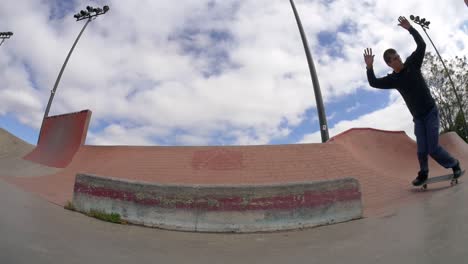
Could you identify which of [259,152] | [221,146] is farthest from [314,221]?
[221,146]

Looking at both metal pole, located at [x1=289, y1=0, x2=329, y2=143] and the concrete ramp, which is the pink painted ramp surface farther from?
metal pole, located at [x1=289, y1=0, x2=329, y2=143]

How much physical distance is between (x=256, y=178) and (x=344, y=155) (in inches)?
110

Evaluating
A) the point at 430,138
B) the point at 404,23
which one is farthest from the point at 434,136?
the point at 404,23

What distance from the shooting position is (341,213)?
13.2ft

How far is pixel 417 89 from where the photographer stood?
12.8 feet

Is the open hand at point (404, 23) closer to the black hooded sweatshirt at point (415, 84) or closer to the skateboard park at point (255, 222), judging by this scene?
the black hooded sweatshirt at point (415, 84)

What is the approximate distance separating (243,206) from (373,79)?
101 inches

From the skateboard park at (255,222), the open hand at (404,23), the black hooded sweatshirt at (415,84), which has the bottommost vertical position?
the skateboard park at (255,222)

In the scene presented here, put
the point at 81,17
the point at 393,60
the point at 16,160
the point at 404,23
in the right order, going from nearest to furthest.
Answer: the point at 404,23
the point at 393,60
the point at 16,160
the point at 81,17

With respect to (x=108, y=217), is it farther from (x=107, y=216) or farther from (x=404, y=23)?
(x=404, y=23)

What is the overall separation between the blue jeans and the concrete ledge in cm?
109

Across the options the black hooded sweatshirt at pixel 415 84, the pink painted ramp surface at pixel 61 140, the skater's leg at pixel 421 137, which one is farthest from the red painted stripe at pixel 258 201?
the pink painted ramp surface at pixel 61 140

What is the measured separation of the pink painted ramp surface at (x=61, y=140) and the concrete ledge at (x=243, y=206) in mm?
8046

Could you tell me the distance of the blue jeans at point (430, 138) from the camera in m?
3.89
